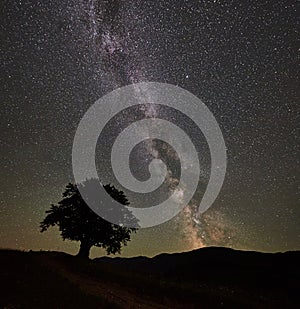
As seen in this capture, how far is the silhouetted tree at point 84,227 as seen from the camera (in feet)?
149

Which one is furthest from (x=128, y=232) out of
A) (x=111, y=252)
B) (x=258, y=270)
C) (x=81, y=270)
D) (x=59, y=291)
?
(x=59, y=291)

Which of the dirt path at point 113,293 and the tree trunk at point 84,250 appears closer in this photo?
the dirt path at point 113,293

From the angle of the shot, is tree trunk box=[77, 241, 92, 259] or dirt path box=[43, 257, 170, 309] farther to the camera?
tree trunk box=[77, 241, 92, 259]

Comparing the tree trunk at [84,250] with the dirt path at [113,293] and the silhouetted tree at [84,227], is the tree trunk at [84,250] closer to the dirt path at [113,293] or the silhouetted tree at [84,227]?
the silhouetted tree at [84,227]

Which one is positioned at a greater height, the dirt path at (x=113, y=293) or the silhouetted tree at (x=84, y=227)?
the silhouetted tree at (x=84, y=227)

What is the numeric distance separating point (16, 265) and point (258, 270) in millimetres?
45317

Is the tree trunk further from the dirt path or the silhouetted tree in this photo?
the dirt path

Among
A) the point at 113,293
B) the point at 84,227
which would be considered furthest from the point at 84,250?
the point at 113,293

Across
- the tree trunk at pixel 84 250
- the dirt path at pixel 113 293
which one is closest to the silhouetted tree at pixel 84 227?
the tree trunk at pixel 84 250

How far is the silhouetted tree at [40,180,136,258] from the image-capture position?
149 ft

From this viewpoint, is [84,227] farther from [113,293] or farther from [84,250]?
[113,293]

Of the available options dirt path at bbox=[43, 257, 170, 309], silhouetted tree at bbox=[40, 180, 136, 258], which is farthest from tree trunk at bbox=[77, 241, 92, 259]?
dirt path at bbox=[43, 257, 170, 309]

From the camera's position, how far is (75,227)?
148ft

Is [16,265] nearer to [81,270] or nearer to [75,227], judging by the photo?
[81,270]
